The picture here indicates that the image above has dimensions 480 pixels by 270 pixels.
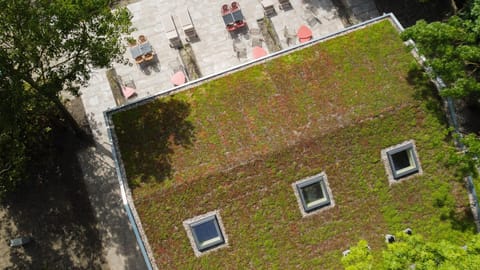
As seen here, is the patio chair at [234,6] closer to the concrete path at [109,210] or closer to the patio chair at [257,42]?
the patio chair at [257,42]

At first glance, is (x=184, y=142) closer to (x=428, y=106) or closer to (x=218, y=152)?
(x=218, y=152)

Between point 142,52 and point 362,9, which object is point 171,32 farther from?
point 362,9

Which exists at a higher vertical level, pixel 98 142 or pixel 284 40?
pixel 284 40

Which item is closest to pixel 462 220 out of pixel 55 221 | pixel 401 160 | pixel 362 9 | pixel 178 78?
pixel 401 160

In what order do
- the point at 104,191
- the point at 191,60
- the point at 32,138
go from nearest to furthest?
the point at 32,138, the point at 104,191, the point at 191,60

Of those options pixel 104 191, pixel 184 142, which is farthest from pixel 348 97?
pixel 104 191

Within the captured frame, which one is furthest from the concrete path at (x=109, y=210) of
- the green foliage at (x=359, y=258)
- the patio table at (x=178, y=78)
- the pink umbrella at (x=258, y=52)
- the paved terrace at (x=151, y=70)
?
the green foliage at (x=359, y=258)

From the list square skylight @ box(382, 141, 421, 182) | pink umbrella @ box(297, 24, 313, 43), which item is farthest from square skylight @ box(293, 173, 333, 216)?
pink umbrella @ box(297, 24, 313, 43)
